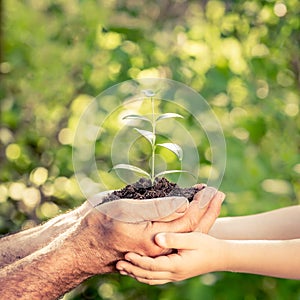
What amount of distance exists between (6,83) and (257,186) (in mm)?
1565

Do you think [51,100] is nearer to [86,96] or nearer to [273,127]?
[86,96]

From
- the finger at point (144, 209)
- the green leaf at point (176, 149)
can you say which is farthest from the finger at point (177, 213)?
the green leaf at point (176, 149)

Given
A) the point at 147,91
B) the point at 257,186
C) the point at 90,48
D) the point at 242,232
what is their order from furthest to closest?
the point at 90,48
the point at 257,186
the point at 242,232
the point at 147,91

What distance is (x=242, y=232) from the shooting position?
1.78 meters

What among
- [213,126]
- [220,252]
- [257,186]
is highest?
[213,126]

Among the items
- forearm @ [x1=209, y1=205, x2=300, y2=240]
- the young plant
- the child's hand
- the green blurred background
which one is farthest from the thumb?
the green blurred background

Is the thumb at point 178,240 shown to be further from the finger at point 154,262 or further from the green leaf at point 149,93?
the green leaf at point 149,93

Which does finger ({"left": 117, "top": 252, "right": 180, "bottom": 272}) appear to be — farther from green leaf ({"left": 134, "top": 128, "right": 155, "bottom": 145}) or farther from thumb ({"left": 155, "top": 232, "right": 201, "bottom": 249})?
green leaf ({"left": 134, "top": 128, "right": 155, "bottom": 145})

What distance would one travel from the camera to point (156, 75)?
2.72m

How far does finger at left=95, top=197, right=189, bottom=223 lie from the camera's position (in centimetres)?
145

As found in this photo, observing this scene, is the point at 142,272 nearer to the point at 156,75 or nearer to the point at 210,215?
the point at 210,215

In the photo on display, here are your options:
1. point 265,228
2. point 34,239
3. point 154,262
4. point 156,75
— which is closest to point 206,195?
point 154,262

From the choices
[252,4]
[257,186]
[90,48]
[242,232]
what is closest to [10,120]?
[90,48]

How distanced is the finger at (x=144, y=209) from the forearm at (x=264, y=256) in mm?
148
